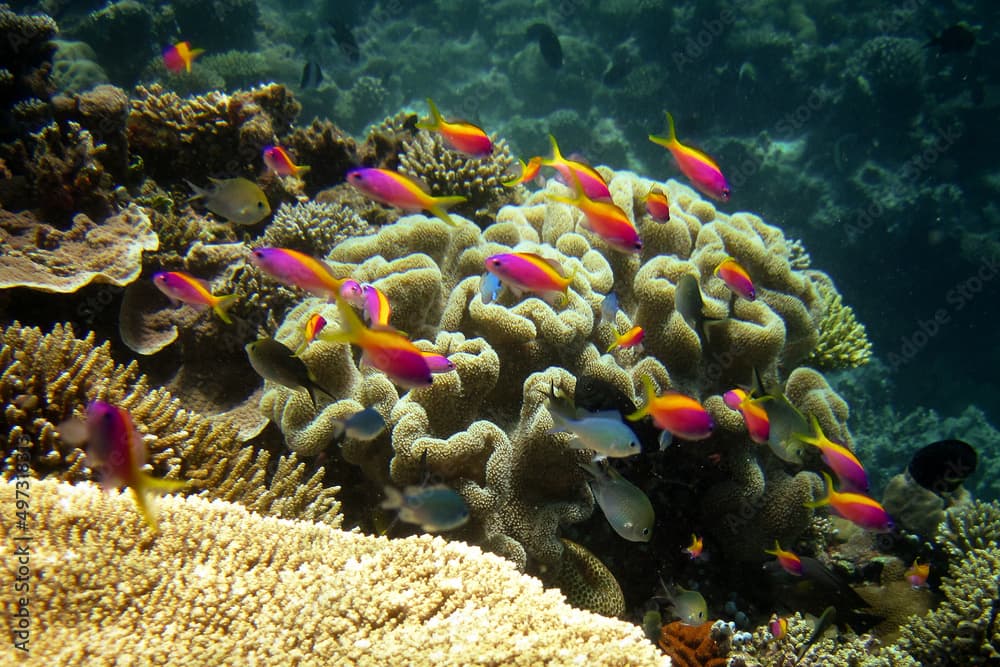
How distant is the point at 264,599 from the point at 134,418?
1699 mm

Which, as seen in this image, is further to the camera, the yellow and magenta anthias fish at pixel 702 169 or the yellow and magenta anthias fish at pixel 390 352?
the yellow and magenta anthias fish at pixel 702 169

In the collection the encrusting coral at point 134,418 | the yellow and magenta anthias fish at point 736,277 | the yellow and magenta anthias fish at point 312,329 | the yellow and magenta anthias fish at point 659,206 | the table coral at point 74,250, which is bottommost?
the encrusting coral at point 134,418

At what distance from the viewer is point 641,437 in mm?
3762

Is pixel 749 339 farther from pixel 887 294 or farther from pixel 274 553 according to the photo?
pixel 887 294

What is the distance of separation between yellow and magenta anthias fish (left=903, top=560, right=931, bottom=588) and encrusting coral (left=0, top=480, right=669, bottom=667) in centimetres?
357

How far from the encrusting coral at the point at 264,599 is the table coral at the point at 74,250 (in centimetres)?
206

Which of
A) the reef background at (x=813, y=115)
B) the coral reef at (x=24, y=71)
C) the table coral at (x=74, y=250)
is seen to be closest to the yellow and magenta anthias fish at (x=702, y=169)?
the table coral at (x=74, y=250)

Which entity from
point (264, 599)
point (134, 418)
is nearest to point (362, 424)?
point (264, 599)

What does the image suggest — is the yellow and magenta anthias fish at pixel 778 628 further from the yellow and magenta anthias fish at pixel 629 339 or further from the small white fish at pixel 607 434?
the yellow and magenta anthias fish at pixel 629 339

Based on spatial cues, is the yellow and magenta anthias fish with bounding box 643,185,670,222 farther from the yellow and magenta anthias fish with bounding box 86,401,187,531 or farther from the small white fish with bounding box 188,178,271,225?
the yellow and magenta anthias fish with bounding box 86,401,187,531

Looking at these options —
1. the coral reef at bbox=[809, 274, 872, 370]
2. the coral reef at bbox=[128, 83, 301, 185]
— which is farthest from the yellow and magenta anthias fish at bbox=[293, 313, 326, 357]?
the coral reef at bbox=[809, 274, 872, 370]

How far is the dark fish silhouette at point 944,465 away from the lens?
417 centimetres

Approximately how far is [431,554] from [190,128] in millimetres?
5273

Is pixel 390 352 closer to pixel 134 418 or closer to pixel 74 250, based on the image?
pixel 134 418
